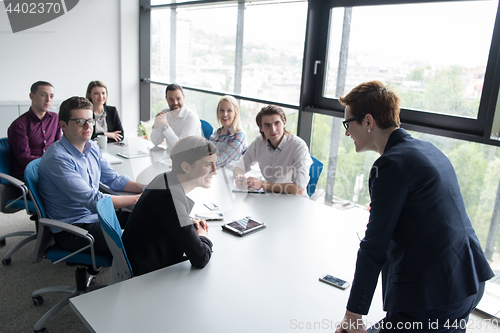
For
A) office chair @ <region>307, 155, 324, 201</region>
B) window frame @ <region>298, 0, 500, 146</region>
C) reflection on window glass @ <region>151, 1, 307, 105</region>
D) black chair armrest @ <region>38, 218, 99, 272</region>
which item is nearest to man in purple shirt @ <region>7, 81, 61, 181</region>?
black chair armrest @ <region>38, 218, 99, 272</region>

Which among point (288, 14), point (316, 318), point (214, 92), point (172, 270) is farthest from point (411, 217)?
point (214, 92)

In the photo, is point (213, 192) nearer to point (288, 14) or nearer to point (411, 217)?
point (411, 217)

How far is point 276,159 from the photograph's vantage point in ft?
10.2

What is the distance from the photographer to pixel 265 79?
461cm

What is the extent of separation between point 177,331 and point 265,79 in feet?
12.1

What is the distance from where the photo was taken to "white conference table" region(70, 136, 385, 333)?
4.52 ft

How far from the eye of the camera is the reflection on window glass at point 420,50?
2857 millimetres

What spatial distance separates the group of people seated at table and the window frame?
98 centimetres

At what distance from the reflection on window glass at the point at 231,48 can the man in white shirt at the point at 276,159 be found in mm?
1152

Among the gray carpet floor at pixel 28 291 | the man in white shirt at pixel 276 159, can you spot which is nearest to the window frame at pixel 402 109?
the man in white shirt at pixel 276 159

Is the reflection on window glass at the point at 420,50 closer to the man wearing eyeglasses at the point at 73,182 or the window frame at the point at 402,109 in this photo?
the window frame at the point at 402,109

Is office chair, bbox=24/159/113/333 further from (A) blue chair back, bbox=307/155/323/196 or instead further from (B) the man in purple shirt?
(A) blue chair back, bbox=307/155/323/196

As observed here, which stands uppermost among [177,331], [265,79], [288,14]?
[288,14]

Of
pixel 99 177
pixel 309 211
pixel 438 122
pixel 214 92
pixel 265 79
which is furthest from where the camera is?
pixel 214 92
